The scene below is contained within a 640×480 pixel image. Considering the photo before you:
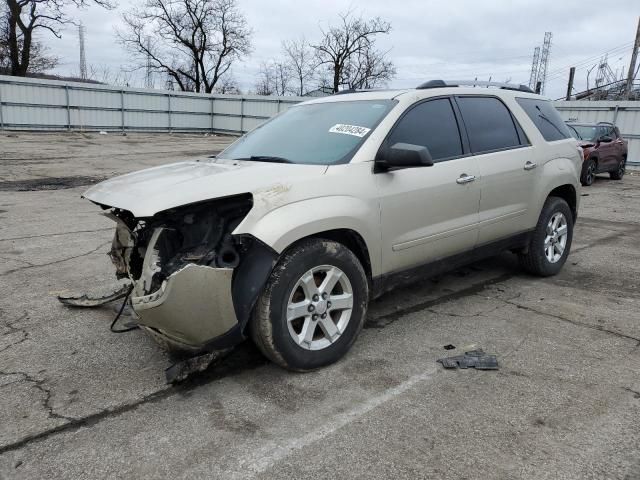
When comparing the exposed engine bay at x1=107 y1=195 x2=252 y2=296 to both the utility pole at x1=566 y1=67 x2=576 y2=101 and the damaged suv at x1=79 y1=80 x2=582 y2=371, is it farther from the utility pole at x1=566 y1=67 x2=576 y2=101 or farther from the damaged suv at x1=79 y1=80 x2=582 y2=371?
the utility pole at x1=566 y1=67 x2=576 y2=101

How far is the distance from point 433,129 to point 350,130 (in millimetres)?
748

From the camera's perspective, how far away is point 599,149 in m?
14.8

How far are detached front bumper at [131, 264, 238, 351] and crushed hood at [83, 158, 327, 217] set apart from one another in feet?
1.32

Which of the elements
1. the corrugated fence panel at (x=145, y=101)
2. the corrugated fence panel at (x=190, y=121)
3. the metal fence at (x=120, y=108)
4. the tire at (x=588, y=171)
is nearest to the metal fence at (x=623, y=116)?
the tire at (x=588, y=171)

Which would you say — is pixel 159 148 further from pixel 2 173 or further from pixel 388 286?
pixel 388 286

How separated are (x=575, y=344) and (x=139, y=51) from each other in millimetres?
46208

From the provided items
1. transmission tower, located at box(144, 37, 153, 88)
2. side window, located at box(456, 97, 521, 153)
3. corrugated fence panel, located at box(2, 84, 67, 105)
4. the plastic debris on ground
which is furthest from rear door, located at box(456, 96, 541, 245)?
transmission tower, located at box(144, 37, 153, 88)

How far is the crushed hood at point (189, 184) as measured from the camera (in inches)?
115

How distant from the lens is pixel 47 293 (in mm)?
4844

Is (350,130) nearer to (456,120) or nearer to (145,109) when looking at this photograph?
(456,120)

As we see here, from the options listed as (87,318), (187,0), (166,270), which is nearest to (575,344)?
(166,270)

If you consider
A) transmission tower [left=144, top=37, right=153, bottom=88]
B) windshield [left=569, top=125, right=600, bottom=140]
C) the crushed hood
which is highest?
transmission tower [left=144, top=37, right=153, bottom=88]

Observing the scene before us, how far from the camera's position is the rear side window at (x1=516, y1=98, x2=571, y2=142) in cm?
525

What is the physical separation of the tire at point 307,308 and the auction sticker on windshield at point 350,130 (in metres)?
→ 0.89
